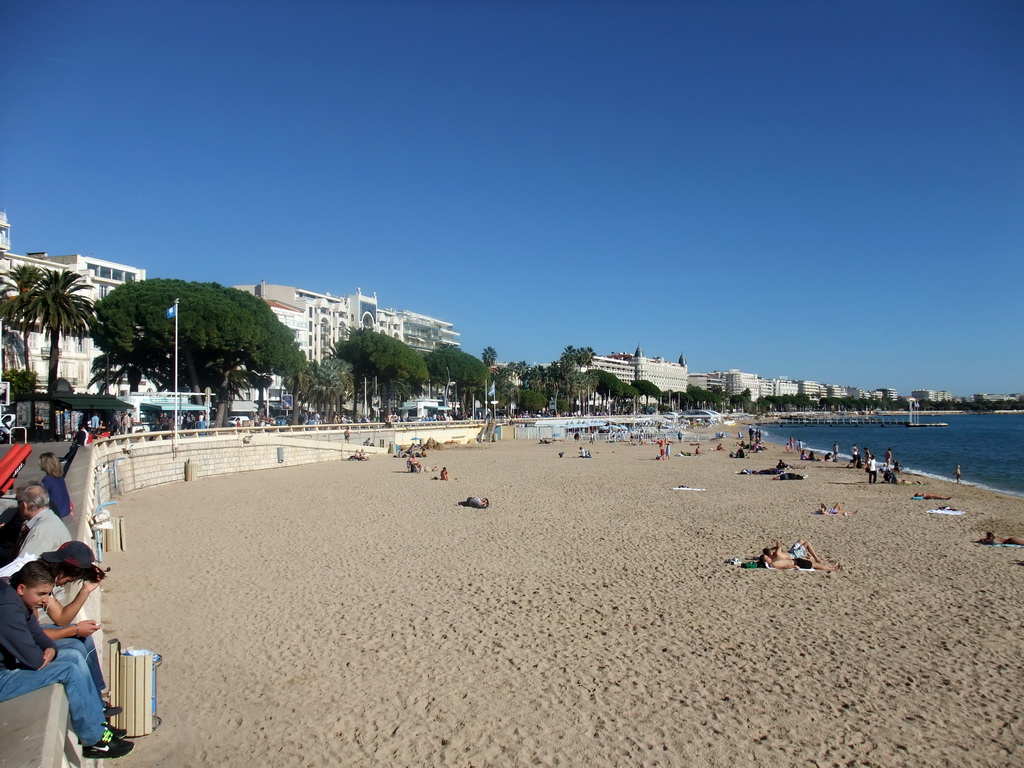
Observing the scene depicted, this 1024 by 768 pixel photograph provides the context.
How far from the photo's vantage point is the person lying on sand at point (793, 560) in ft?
40.1

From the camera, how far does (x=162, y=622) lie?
29.9 feet

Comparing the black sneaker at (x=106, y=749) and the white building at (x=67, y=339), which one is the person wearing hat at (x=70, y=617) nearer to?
the black sneaker at (x=106, y=749)

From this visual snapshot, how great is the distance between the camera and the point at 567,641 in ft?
28.3

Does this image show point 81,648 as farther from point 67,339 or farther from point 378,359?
point 378,359

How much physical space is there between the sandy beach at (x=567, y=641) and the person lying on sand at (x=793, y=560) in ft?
0.85

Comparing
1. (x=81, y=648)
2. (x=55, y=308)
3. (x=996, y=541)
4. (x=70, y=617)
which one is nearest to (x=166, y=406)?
(x=55, y=308)

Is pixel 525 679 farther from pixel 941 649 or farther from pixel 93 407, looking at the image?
pixel 93 407

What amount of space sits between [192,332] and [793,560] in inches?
1604

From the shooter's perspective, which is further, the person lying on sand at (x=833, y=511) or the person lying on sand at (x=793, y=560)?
the person lying on sand at (x=833, y=511)

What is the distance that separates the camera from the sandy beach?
618 cm

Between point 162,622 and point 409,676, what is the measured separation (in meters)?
3.87

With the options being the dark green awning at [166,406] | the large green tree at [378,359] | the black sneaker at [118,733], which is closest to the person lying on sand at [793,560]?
the black sneaker at [118,733]

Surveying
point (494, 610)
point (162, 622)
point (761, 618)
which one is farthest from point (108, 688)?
point (761, 618)

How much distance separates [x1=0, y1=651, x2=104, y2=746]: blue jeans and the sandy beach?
3.76 ft
